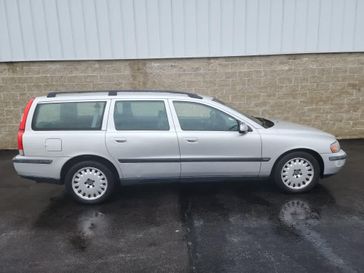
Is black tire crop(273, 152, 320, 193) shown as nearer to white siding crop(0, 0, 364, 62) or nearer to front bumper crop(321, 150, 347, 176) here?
front bumper crop(321, 150, 347, 176)

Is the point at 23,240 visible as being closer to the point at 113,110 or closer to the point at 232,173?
the point at 113,110

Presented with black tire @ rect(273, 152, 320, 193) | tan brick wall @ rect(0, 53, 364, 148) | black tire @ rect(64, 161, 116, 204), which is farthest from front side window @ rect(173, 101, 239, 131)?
tan brick wall @ rect(0, 53, 364, 148)

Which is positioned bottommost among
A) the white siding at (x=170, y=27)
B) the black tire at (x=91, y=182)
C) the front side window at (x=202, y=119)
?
the black tire at (x=91, y=182)

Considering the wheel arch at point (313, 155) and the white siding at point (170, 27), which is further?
the white siding at point (170, 27)

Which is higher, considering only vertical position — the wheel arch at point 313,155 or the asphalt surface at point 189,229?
the wheel arch at point 313,155

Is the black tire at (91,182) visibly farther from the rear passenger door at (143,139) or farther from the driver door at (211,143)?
the driver door at (211,143)

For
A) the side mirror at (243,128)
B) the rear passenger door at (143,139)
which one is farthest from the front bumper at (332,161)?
the rear passenger door at (143,139)

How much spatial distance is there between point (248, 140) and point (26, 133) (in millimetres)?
3088

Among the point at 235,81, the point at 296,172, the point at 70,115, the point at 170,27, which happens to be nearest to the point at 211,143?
the point at 296,172

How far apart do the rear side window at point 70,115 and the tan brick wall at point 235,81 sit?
10.8 feet

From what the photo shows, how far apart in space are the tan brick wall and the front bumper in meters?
3.44

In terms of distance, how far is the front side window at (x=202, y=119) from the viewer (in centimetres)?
473

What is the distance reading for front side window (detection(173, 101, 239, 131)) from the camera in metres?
4.73

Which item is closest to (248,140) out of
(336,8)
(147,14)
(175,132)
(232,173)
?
(232,173)
